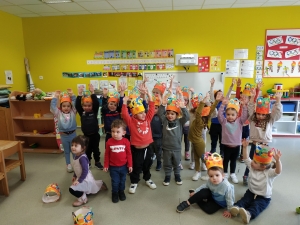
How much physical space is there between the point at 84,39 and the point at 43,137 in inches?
102

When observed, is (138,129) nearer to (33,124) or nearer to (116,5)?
(33,124)

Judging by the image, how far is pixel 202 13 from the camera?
187 inches

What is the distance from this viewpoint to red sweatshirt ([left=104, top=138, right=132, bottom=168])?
2.29m

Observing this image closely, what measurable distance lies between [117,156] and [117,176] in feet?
0.79

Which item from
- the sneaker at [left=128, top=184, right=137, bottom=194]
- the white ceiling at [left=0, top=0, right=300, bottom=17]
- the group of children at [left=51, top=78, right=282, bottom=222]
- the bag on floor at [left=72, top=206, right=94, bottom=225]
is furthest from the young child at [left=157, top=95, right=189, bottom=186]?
the white ceiling at [left=0, top=0, right=300, bottom=17]

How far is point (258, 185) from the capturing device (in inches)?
83.4

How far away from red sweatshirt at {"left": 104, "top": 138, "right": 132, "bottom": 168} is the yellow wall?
390cm

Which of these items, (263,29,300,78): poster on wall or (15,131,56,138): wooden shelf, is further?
(263,29,300,78): poster on wall

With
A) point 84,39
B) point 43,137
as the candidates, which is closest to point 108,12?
point 84,39

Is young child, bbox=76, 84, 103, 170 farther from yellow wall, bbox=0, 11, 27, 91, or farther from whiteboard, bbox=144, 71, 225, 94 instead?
yellow wall, bbox=0, 11, 27, 91

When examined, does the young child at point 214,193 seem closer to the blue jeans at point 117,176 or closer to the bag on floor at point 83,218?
the blue jeans at point 117,176

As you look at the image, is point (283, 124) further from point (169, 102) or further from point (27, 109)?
point (27, 109)

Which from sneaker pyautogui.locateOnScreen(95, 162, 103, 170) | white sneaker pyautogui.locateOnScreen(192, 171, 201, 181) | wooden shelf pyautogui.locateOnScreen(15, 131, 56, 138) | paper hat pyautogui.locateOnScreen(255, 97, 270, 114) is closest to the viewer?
paper hat pyautogui.locateOnScreen(255, 97, 270, 114)

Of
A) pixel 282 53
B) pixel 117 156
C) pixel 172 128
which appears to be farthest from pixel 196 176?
pixel 282 53
